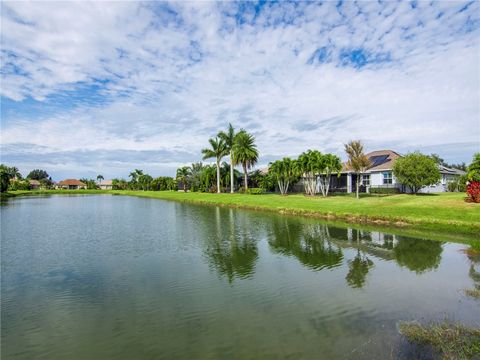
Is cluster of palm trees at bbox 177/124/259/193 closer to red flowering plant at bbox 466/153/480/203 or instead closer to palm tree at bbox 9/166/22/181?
red flowering plant at bbox 466/153/480/203

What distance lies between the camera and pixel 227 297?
428 inches

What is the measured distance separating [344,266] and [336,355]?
8243 millimetres

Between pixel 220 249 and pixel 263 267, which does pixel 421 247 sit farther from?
pixel 220 249

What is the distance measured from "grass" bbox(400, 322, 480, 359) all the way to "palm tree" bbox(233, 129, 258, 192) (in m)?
A: 57.4

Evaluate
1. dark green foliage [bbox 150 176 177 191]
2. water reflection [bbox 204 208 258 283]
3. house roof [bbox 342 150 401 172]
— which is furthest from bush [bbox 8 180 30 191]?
water reflection [bbox 204 208 258 283]

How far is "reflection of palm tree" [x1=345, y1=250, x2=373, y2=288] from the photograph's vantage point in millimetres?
12399

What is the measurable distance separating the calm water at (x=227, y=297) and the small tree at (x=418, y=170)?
2140 centimetres

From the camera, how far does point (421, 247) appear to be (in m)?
18.5

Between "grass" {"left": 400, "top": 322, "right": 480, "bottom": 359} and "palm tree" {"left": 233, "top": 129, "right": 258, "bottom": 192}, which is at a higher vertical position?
"palm tree" {"left": 233, "top": 129, "right": 258, "bottom": 192}

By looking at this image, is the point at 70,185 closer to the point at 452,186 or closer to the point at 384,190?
the point at 384,190

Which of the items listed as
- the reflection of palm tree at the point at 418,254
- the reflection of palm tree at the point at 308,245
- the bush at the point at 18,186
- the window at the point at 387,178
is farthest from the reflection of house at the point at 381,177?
the bush at the point at 18,186

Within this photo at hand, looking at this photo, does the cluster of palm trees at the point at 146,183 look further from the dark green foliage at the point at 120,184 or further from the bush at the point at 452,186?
the bush at the point at 452,186

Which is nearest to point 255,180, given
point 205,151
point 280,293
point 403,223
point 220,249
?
point 205,151

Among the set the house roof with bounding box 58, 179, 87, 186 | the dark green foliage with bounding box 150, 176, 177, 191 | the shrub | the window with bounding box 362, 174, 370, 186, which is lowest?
the shrub
